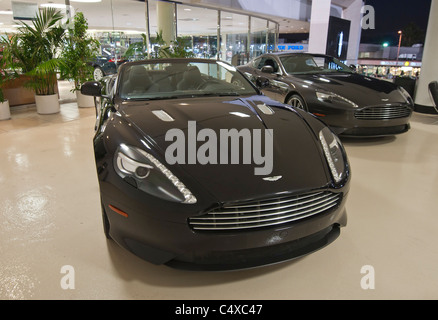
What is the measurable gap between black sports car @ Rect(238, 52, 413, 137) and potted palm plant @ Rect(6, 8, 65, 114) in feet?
12.8

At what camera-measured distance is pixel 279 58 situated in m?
4.94

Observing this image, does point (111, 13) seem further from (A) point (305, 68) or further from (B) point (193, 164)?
(B) point (193, 164)

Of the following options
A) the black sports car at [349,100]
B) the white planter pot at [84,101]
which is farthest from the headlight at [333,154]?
the white planter pot at [84,101]

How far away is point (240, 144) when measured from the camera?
5.56 feet

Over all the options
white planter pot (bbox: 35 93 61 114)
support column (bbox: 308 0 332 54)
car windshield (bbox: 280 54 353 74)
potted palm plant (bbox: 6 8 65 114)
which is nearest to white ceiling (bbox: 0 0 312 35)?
potted palm plant (bbox: 6 8 65 114)

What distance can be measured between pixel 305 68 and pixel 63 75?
441 centimetres

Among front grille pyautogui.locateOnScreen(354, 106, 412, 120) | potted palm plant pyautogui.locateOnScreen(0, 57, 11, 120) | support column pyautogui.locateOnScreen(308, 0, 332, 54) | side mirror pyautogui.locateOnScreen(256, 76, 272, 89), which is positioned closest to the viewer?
side mirror pyautogui.locateOnScreen(256, 76, 272, 89)

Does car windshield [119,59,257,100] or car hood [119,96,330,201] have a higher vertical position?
car windshield [119,59,257,100]

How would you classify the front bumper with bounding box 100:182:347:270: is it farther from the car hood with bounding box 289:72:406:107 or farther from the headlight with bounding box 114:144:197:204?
the car hood with bounding box 289:72:406:107

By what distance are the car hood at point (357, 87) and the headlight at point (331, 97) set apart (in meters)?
0.05

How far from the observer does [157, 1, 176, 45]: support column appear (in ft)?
29.7

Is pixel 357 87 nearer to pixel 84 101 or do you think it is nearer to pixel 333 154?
pixel 333 154

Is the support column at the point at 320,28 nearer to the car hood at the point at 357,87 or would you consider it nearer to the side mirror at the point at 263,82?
the car hood at the point at 357,87

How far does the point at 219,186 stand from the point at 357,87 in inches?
129
